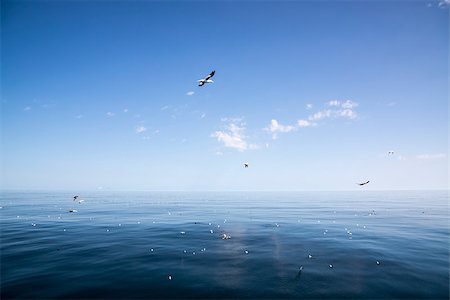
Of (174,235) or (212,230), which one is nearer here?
(174,235)

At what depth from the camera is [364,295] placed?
28.3 meters

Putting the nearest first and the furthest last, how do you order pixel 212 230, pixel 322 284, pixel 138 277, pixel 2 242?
pixel 322 284
pixel 138 277
pixel 2 242
pixel 212 230

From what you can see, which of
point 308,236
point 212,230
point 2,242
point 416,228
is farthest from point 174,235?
point 416,228

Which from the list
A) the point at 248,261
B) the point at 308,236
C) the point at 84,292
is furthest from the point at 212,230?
the point at 84,292

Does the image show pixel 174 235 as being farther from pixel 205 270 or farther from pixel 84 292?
pixel 84 292

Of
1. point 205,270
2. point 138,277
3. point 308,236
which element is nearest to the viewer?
point 138,277

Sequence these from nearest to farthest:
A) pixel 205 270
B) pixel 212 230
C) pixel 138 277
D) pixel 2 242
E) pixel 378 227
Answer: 1. pixel 138 277
2. pixel 205 270
3. pixel 2 242
4. pixel 212 230
5. pixel 378 227

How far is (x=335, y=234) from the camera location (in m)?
59.6

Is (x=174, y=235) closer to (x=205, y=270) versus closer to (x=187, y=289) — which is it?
(x=205, y=270)

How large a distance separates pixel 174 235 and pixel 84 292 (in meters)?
30.0

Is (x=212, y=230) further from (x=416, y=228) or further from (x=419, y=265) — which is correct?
(x=416, y=228)

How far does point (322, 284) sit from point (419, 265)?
1741cm

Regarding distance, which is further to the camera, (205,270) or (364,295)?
(205,270)

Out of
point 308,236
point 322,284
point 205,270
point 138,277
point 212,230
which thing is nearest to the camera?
point 322,284
